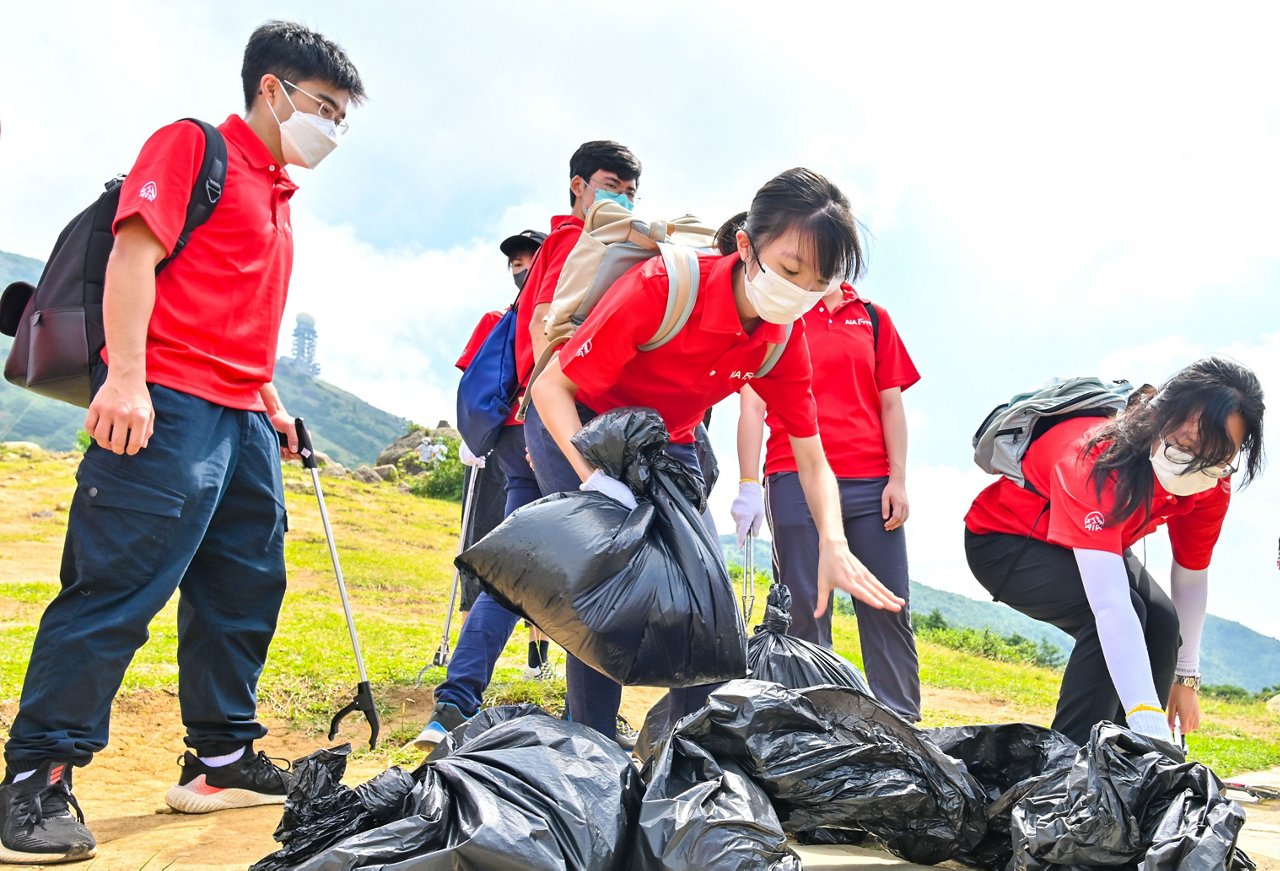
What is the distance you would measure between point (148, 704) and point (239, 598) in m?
2.14

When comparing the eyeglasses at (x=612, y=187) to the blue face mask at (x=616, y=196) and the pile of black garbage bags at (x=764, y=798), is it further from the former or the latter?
the pile of black garbage bags at (x=764, y=798)

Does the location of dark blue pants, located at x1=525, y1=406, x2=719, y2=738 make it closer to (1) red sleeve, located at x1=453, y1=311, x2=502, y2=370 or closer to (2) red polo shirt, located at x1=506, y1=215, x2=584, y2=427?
(2) red polo shirt, located at x1=506, y1=215, x2=584, y2=427

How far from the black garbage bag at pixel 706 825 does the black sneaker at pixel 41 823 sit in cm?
143

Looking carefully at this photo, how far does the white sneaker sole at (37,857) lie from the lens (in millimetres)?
2336

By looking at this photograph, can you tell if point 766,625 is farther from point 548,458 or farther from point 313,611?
point 313,611

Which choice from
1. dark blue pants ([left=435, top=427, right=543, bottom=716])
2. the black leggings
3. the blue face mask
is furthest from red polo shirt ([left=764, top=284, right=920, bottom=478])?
dark blue pants ([left=435, top=427, right=543, bottom=716])

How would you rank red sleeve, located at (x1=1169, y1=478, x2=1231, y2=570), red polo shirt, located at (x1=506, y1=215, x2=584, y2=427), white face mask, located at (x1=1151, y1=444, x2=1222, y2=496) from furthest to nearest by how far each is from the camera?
red polo shirt, located at (x1=506, y1=215, x2=584, y2=427) < red sleeve, located at (x1=1169, y1=478, x2=1231, y2=570) < white face mask, located at (x1=1151, y1=444, x2=1222, y2=496)

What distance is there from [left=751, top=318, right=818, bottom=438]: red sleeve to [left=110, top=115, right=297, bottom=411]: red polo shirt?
4.62 feet

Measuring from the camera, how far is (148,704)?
4.74 metres

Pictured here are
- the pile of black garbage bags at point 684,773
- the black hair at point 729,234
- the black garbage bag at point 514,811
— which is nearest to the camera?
the black garbage bag at point 514,811

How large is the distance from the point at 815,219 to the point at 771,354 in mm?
399

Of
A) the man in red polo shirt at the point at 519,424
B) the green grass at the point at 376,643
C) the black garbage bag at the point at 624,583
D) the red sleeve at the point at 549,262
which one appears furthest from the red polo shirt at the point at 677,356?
the green grass at the point at 376,643

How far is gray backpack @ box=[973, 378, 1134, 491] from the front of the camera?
3412 mm

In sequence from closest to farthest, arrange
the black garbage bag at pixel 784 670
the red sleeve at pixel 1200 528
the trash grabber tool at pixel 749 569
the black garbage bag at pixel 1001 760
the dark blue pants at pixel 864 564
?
1. the black garbage bag at pixel 1001 760
2. the black garbage bag at pixel 784 670
3. the red sleeve at pixel 1200 528
4. the dark blue pants at pixel 864 564
5. the trash grabber tool at pixel 749 569
